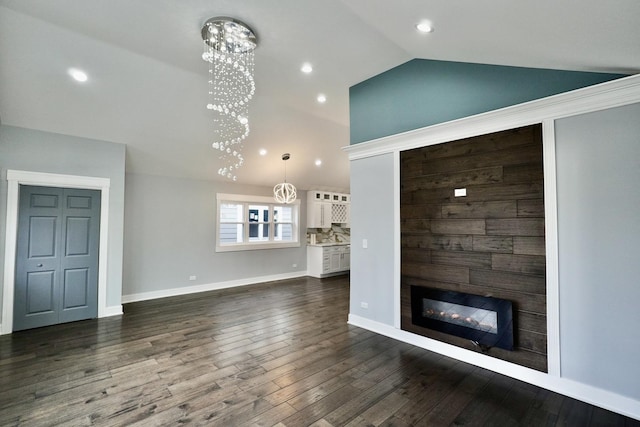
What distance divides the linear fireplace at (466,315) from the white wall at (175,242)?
479 centimetres

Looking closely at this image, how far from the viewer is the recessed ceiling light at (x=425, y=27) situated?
2359 mm

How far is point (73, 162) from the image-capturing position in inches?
181

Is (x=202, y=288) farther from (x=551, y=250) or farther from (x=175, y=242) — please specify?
(x=551, y=250)

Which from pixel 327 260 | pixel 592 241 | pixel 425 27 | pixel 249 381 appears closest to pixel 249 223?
pixel 327 260

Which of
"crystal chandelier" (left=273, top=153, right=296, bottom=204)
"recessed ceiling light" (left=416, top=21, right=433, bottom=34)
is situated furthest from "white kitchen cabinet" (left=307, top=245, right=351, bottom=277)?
"recessed ceiling light" (left=416, top=21, right=433, bottom=34)

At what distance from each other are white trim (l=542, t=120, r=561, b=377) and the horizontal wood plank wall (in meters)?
0.05

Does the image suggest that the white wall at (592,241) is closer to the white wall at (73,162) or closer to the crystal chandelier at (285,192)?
the crystal chandelier at (285,192)

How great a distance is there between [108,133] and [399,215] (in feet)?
15.7

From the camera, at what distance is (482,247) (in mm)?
3174

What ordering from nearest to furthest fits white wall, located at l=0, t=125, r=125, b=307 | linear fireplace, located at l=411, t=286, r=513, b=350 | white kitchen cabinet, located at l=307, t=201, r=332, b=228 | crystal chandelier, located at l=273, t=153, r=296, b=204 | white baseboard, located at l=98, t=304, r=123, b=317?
linear fireplace, located at l=411, t=286, r=513, b=350 < white wall, located at l=0, t=125, r=125, b=307 < white baseboard, located at l=98, t=304, r=123, b=317 < crystal chandelier, located at l=273, t=153, r=296, b=204 < white kitchen cabinet, located at l=307, t=201, r=332, b=228

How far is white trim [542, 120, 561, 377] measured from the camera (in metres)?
2.69

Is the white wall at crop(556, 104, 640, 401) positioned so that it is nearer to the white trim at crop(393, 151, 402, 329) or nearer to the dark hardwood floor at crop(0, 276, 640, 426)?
the dark hardwood floor at crop(0, 276, 640, 426)

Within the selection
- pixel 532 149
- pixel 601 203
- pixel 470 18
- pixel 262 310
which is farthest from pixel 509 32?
pixel 262 310

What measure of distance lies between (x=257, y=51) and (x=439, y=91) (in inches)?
88.6
